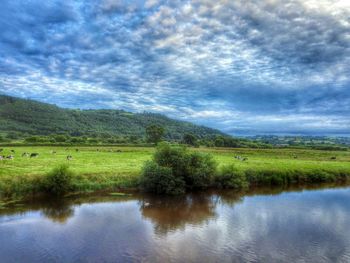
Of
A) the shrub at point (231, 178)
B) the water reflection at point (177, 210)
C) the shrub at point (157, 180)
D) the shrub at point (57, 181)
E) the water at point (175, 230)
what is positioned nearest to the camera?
the water at point (175, 230)

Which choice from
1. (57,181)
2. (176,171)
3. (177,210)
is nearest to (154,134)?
(176,171)

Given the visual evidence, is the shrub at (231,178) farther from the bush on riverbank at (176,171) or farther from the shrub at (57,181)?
the shrub at (57,181)

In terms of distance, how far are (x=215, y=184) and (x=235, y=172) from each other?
11.6 ft

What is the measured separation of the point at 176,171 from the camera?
132ft

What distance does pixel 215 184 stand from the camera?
4400 cm

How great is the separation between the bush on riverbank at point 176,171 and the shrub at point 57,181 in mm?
9613

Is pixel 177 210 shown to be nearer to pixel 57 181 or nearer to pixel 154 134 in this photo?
pixel 57 181

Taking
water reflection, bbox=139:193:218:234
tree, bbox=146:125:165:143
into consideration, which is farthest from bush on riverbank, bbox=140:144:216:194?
tree, bbox=146:125:165:143

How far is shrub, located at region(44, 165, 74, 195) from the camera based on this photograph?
109 ft

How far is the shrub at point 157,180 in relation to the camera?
37.6 metres

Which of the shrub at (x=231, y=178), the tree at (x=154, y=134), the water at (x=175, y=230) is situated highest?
the tree at (x=154, y=134)

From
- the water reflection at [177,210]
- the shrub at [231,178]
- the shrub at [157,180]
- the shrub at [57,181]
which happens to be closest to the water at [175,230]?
the water reflection at [177,210]

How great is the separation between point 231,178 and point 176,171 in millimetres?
8747

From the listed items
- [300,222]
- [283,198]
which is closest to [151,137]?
[283,198]
